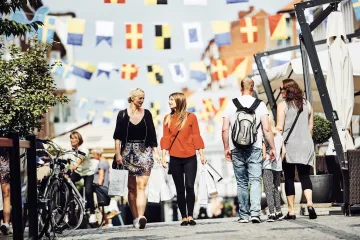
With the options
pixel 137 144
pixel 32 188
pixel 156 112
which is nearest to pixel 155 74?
pixel 156 112

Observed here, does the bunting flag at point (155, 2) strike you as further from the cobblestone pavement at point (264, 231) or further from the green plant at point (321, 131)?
the cobblestone pavement at point (264, 231)

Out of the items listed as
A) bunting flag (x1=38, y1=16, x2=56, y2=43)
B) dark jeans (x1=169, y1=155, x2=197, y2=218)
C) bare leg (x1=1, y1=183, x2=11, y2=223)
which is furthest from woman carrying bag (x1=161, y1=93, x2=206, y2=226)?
bunting flag (x1=38, y1=16, x2=56, y2=43)

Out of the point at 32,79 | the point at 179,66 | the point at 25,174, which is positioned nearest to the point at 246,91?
the point at 32,79

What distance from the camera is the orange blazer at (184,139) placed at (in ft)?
42.6

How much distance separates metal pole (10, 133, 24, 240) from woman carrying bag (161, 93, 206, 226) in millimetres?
5160

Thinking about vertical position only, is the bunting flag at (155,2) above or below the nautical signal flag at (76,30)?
below

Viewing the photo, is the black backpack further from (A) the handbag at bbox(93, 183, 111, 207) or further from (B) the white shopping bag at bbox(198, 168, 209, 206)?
(A) the handbag at bbox(93, 183, 111, 207)

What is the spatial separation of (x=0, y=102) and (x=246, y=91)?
3940 mm

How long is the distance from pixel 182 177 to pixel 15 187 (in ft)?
17.8

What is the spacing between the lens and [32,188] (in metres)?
9.09

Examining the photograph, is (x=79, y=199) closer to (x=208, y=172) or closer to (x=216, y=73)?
(x=208, y=172)

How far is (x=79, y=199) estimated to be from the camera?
12.9 meters

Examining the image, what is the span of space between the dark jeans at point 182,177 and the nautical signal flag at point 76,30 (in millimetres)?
12607

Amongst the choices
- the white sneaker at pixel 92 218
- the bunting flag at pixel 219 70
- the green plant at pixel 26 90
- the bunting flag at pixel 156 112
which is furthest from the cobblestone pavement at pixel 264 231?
the bunting flag at pixel 156 112
